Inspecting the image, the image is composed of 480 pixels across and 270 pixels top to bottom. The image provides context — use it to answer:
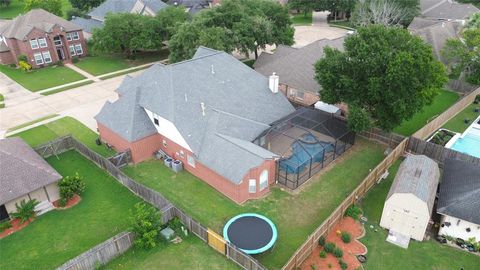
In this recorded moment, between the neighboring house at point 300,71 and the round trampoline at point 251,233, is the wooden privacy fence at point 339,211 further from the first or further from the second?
the neighboring house at point 300,71

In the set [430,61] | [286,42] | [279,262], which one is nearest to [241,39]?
[286,42]

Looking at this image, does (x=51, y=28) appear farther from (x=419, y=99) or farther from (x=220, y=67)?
(x=419, y=99)

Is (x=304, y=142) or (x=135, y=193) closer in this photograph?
(x=135, y=193)

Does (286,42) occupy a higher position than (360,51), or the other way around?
(360,51)

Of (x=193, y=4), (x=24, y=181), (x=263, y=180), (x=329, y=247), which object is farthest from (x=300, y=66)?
(x=193, y=4)

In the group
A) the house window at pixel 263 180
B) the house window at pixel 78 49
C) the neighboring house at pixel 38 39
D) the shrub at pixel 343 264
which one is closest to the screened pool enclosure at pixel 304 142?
the house window at pixel 263 180

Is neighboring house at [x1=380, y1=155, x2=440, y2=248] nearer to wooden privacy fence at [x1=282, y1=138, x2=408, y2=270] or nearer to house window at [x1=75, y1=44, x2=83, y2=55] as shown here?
wooden privacy fence at [x1=282, y1=138, x2=408, y2=270]

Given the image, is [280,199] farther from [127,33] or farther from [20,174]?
[127,33]
